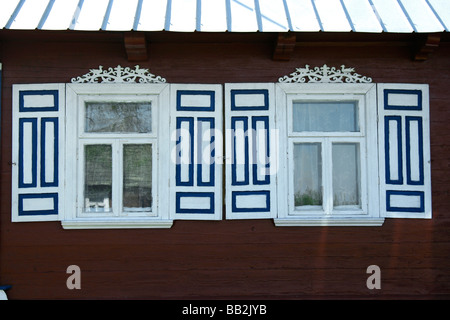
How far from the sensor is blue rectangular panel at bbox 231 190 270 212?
514cm

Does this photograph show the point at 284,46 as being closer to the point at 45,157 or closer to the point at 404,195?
the point at 404,195

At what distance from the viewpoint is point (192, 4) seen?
514cm

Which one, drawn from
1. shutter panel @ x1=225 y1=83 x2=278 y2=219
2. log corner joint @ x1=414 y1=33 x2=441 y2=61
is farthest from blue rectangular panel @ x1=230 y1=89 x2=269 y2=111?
log corner joint @ x1=414 y1=33 x2=441 y2=61

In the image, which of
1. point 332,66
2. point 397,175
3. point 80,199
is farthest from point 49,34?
point 397,175

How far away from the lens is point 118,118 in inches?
207

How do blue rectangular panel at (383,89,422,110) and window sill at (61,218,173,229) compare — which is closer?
window sill at (61,218,173,229)

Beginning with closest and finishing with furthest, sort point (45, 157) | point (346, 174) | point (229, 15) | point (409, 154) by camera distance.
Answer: point (229, 15)
point (45, 157)
point (409, 154)
point (346, 174)

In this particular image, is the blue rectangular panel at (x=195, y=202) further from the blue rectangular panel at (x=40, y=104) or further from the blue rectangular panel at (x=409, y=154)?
the blue rectangular panel at (x=409, y=154)

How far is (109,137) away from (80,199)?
74cm

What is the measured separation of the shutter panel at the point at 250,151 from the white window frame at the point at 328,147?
10cm

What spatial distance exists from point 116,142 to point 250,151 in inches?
57.7

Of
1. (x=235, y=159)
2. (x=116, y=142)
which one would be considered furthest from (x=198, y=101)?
(x=116, y=142)

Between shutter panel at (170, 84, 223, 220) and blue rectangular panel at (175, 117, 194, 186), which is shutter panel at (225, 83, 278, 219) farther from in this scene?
blue rectangular panel at (175, 117, 194, 186)

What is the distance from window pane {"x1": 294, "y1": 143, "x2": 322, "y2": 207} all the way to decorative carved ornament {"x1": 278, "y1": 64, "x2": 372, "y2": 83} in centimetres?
72
